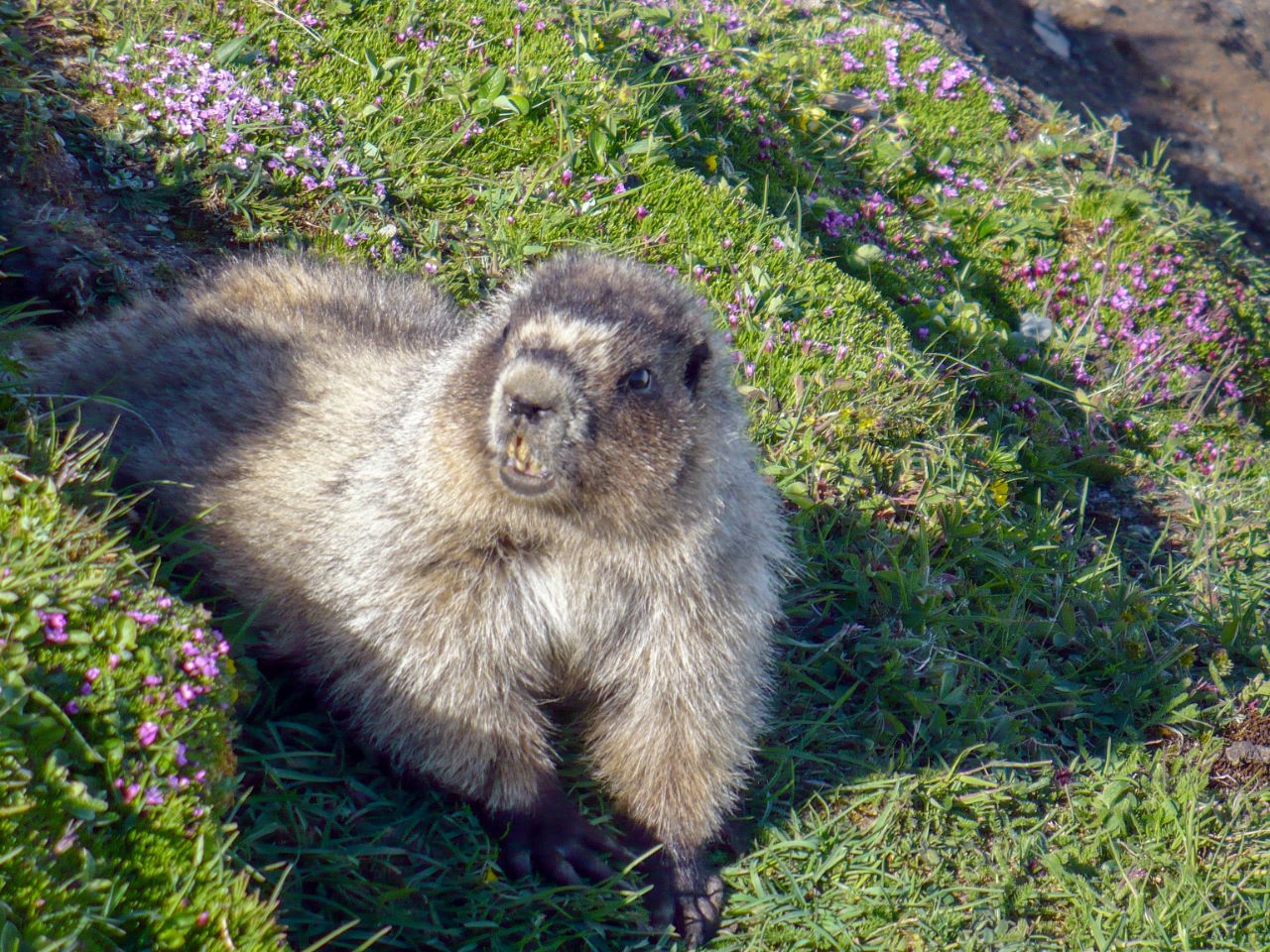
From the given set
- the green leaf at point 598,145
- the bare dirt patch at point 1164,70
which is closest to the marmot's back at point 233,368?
the green leaf at point 598,145

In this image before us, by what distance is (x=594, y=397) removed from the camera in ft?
11.2

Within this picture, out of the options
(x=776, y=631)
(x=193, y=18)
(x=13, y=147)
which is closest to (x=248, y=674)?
(x=776, y=631)

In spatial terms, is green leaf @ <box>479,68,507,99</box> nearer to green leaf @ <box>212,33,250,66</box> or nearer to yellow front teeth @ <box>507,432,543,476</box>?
green leaf @ <box>212,33,250,66</box>

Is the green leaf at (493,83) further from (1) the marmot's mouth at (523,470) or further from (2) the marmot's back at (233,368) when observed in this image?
(1) the marmot's mouth at (523,470)

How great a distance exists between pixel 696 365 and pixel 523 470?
0.75m

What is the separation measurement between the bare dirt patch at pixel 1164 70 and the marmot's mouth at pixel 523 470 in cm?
868

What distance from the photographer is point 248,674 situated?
3.57 meters

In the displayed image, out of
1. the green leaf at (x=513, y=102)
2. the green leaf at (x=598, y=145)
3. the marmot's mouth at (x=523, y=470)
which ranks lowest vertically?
the green leaf at (x=598, y=145)

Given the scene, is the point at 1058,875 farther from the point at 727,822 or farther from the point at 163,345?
the point at 163,345

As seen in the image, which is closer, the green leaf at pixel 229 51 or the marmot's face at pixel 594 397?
the marmot's face at pixel 594 397

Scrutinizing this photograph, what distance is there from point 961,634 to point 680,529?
6.12 feet

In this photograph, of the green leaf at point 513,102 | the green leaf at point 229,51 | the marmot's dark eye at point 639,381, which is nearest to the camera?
the marmot's dark eye at point 639,381

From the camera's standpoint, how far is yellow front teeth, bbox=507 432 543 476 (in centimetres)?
339

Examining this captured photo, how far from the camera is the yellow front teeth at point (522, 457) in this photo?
339 centimetres
